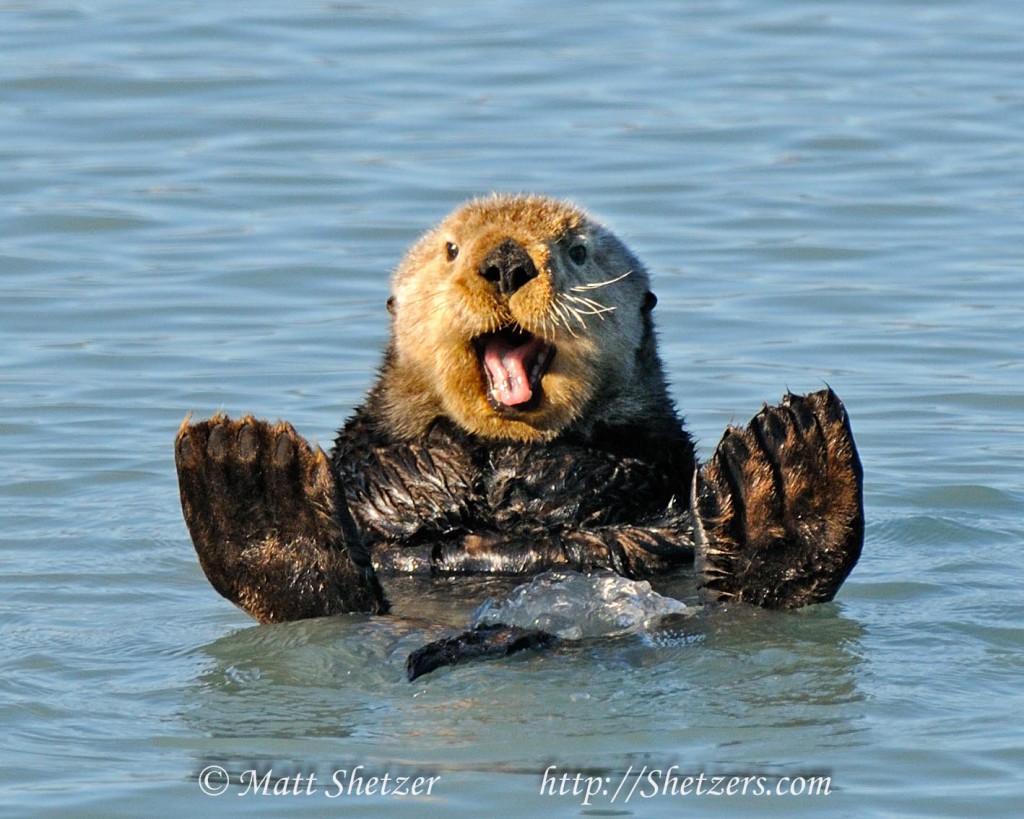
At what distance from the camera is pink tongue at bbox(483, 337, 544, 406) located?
6.06m

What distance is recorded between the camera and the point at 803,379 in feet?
29.0

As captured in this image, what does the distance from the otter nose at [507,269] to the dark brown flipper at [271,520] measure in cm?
81

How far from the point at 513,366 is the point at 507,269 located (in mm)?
392

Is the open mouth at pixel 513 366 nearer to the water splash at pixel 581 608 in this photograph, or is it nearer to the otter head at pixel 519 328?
the otter head at pixel 519 328

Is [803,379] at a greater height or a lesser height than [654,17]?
lesser

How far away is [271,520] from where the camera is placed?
5.50m

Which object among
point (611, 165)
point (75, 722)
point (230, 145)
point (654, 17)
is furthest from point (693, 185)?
point (75, 722)

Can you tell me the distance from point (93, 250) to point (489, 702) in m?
6.50

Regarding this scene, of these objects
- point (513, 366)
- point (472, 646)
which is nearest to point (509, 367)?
point (513, 366)

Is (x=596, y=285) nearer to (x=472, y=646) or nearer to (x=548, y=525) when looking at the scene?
(x=548, y=525)

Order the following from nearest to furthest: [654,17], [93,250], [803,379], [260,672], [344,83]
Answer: [260,672] < [803,379] < [93,250] < [344,83] < [654,17]

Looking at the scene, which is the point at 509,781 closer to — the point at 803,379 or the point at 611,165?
the point at 803,379

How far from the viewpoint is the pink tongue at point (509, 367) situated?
606 cm

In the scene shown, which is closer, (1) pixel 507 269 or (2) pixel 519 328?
(1) pixel 507 269
